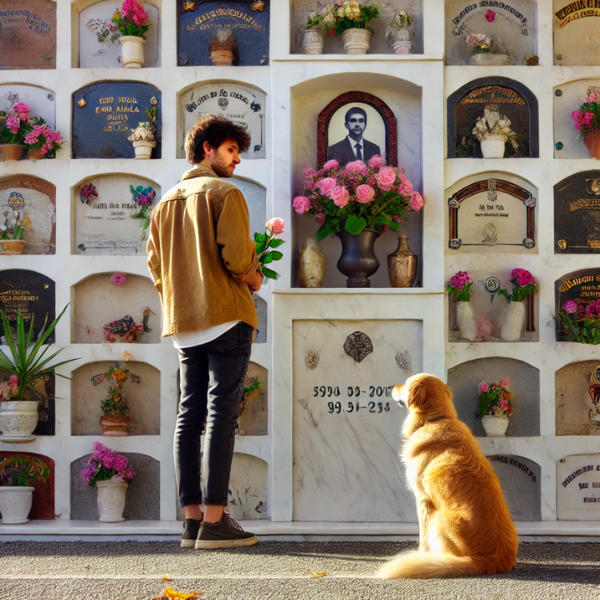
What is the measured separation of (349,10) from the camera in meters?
4.48

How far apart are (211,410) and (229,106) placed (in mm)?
2212

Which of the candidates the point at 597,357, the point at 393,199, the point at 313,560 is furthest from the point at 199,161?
the point at 597,357

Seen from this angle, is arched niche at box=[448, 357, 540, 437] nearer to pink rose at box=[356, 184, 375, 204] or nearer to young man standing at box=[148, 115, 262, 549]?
pink rose at box=[356, 184, 375, 204]

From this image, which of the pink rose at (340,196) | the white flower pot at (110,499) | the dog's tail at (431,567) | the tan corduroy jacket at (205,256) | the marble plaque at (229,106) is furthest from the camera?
the marble plaque at (229,106)

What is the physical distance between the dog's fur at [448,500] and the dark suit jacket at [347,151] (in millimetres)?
1840

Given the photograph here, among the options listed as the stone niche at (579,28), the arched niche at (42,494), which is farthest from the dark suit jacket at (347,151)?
the arched niche at (42,494)

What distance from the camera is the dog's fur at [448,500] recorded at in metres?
2.77

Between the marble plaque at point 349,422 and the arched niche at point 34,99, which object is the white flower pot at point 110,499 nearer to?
the marble plaque at point 349,422

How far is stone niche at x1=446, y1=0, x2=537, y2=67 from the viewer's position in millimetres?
4691

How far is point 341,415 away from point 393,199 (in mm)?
1173

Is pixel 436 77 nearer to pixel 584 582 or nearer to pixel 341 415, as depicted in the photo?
pixel 341 415

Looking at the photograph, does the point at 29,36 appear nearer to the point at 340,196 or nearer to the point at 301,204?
the point at 301,204

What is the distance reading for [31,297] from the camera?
183 inches

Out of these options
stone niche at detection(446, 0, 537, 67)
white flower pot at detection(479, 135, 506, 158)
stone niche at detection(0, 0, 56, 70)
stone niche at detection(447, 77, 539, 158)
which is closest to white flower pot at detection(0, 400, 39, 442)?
stone niche at detection(0, 0, 56, 70)
